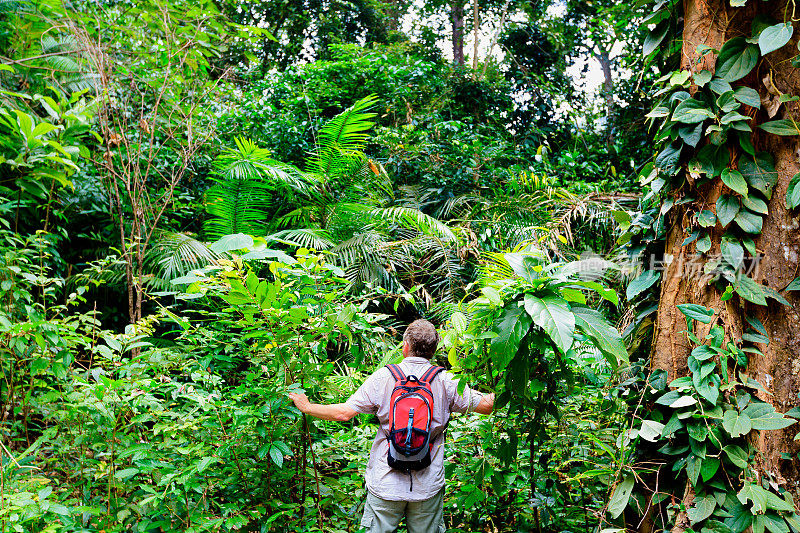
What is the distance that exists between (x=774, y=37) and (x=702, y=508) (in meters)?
1.73

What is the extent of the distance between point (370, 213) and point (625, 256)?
394 cm

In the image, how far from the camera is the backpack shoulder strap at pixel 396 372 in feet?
8.85

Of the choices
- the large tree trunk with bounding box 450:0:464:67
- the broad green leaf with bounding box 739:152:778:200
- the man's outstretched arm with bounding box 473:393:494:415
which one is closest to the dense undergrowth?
the man's outstretched arm with bounding box 473:393:494:415

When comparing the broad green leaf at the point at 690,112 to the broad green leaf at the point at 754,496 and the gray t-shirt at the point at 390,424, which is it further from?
the gray t-shirt at the point at 390,424

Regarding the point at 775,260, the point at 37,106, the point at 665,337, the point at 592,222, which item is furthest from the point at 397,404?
the point at 37,106

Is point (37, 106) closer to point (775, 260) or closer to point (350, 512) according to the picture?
point (350, 512)

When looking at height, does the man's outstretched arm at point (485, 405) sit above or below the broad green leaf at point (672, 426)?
below

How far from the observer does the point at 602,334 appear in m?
2.05

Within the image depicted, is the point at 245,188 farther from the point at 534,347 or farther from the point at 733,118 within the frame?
the point at 733,118

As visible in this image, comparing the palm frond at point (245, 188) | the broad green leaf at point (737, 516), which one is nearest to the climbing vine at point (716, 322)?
the broad green leaf at point (737, 516)

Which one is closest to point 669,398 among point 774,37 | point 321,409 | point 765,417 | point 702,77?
point 765,417

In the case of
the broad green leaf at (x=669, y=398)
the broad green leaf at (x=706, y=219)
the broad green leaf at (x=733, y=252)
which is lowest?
the broad green leaf at (x=669, y=398)

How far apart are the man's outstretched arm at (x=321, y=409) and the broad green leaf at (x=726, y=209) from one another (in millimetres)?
1836

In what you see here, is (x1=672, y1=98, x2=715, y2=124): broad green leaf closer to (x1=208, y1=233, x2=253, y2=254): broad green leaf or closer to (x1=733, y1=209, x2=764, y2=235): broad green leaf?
(x1=733, y1=209, x2=764, y2=235): broad green leaf
